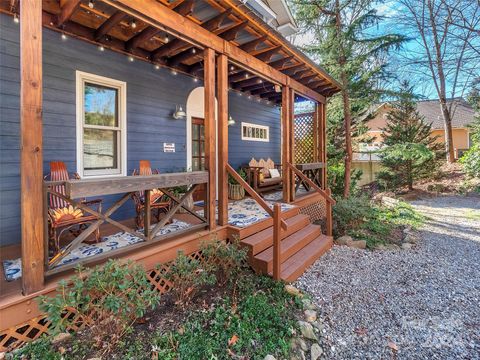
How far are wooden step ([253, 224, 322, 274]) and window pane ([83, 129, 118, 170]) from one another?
302 cm

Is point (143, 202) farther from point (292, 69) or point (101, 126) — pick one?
point (292, 69)

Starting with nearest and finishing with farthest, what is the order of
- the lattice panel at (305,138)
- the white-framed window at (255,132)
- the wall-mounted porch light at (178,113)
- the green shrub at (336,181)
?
1. the wall-mounted porch light at (178,113)
2. the white-framed window at (255,132)
3. the lattice panel at (305,138)
4. the green shrub at (336,181)

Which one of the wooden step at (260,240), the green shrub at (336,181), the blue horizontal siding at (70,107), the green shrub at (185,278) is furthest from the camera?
the green shrub at (336,181)

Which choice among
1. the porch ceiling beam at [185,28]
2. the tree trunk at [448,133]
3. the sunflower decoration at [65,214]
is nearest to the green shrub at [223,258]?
the sunflower decoration at [65,214]

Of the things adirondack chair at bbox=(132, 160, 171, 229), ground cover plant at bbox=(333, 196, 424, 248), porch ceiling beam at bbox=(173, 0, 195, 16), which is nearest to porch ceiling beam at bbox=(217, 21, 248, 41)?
porch ceiling beam at bbox=(173, 0, 195, 16)

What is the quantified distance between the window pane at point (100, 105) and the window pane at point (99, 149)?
→ 0.17 metres

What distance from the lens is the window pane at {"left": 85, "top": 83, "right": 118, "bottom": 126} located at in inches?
161

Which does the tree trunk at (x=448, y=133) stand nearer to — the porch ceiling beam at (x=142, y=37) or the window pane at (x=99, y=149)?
the porch ceiling beam at (x=142, y=37)

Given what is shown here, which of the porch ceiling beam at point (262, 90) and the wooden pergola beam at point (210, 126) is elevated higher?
the porch ceiling beam at point (262, 90)

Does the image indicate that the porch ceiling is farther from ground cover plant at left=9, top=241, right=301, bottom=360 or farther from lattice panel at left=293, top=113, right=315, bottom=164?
ground cover plant at left=9, top=241, right=301, bottom=360

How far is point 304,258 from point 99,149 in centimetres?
383

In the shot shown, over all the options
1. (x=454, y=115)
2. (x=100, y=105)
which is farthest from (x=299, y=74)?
(x=454, y=115)

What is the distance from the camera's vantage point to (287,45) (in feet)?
13.7

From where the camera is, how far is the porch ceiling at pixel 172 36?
3.18m
